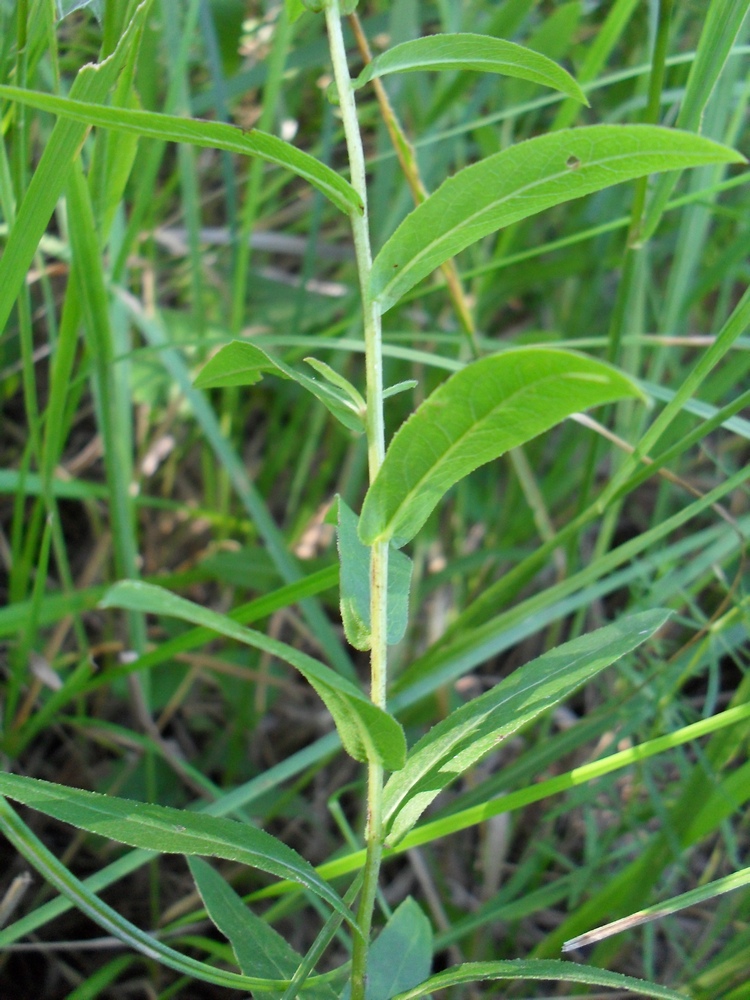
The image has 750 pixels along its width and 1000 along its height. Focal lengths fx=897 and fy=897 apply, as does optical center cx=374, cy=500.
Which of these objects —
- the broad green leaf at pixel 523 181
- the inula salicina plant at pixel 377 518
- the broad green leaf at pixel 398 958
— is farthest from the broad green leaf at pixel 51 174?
the broad green leaf at pixel 398 958

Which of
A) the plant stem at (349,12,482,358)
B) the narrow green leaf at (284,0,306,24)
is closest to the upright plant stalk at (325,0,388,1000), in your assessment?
the narrow green leaf at (284,0,306,24)

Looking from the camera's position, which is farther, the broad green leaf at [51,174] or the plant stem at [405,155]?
the plant stem at [405,155]

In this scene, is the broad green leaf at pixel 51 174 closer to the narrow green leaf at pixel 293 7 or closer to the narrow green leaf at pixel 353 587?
the narrow green leaf at pixel 293 7

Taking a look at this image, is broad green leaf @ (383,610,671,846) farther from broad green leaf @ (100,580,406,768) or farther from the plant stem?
the plant stem

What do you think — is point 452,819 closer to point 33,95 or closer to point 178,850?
point 178,850

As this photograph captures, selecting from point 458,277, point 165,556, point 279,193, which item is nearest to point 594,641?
point 458,277
